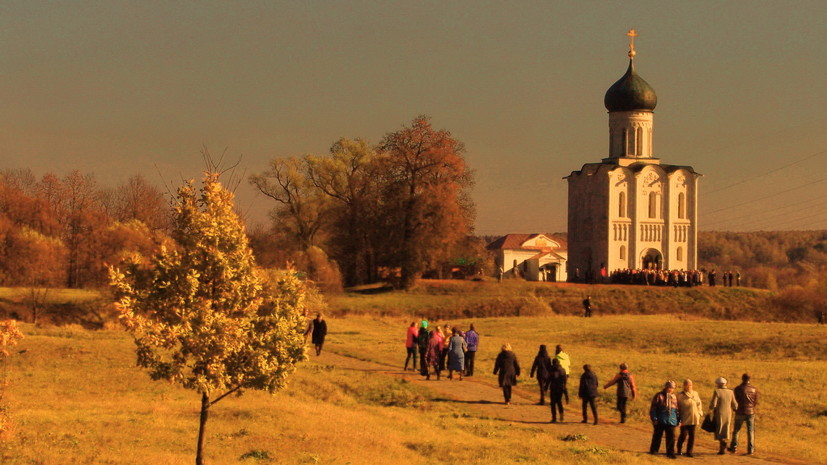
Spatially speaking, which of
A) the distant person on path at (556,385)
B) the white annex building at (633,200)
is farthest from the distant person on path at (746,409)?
the white annex building at (633,200)

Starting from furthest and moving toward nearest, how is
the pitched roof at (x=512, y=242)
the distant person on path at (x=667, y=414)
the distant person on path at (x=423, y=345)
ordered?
the pitched roof at (x=512, y=242) → the distant person on path at (x=423, y=345) → the distant person on path at (x=667, y=414)

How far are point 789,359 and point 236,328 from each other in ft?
85.3

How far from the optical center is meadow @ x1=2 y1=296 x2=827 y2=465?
64.3 feet

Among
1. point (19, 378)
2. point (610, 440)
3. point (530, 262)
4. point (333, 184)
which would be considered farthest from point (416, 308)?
point (530, 262)

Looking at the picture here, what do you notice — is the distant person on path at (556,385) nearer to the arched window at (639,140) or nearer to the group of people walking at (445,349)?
the group of people walking at (445,349)

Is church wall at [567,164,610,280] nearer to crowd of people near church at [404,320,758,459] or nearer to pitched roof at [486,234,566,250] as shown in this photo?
pitched roof at [486,234,566,250]

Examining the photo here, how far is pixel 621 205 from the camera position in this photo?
77875mm

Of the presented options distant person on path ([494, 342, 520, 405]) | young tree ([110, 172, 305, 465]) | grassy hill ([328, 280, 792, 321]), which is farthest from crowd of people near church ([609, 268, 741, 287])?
young tree ([110, 172, 305, 465])

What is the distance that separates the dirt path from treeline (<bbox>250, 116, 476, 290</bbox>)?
29.8 meters

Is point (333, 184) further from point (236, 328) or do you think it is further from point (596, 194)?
point (236, 328)

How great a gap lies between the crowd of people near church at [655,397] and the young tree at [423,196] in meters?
33.3

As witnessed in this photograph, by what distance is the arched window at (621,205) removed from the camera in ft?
254

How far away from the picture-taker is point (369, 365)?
1294 inches

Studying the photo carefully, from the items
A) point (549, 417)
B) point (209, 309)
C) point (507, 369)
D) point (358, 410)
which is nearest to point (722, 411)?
point (549, 417)
